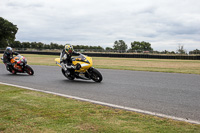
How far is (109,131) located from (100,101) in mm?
2429

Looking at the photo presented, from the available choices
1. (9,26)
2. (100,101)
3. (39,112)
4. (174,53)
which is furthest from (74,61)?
(9,26)

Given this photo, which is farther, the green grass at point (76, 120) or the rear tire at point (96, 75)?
the rear tire at point (96, 75)

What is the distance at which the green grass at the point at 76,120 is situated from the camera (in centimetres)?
384

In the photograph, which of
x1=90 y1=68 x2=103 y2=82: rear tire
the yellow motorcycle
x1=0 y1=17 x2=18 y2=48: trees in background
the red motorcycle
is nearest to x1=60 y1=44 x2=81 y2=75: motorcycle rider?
the yellow motorcycle

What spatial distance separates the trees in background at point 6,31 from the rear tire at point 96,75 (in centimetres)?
7426

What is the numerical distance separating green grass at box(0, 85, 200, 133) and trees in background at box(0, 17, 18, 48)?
7830 cm

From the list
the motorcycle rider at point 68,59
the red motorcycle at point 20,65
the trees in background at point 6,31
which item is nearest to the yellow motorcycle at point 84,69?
the motorcycle rider at point 68,59

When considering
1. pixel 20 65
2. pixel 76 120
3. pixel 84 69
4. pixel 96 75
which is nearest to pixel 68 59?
pixel 84 69

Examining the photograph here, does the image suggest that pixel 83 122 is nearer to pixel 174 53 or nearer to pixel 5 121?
pixel 5 121

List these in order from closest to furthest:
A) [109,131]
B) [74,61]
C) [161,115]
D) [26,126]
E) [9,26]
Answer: [109,131]
[26,126]
[161,115]
[74,61]
[9,26]

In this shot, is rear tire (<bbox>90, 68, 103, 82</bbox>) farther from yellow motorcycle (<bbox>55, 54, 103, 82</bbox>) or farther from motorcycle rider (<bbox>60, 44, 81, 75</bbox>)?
motorcycle rider (<bbox>60, 44, 81, 75</bbox>)

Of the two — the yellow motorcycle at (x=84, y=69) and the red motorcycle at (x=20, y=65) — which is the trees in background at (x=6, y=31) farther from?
the yellow motorcycle at (x=84, y=69)

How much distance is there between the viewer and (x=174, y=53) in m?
38.1

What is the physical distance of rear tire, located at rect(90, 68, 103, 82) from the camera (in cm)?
998
